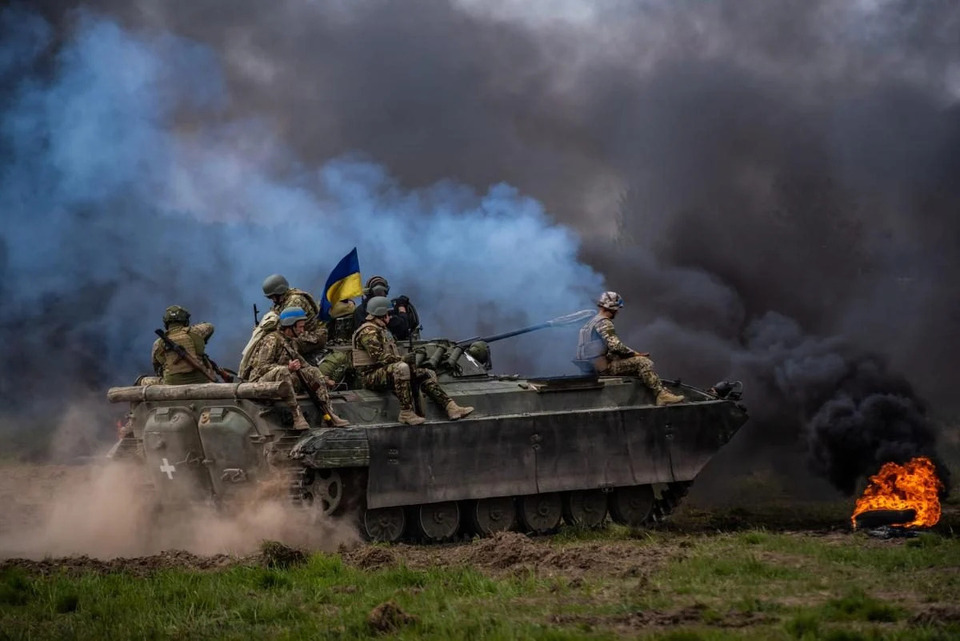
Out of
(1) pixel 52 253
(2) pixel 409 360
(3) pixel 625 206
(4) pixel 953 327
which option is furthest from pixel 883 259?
(1) pixel 52 253

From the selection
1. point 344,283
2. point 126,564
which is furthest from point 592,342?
point 126,564

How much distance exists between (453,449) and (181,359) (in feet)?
12.1

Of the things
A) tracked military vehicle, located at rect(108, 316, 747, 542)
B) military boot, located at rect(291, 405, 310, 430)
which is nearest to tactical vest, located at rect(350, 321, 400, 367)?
tracked military vehicle, located at rect(108, 316, 747, 542)

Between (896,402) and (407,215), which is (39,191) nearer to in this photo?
(407,215)

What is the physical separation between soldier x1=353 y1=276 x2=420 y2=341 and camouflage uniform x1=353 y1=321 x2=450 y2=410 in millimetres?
1419

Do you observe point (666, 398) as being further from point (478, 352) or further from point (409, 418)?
point (409, 418)

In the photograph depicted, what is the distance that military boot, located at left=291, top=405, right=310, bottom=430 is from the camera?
A: 1766 cm

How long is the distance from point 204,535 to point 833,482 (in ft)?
33.3

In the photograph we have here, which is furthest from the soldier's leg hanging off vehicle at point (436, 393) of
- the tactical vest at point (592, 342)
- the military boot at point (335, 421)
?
the tactical vest at point (592, 342)

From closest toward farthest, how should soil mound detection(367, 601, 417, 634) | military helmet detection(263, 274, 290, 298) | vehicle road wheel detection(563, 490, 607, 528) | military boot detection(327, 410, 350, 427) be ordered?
soil mound detection(367, 601, 417, 634) → military boot detection(327, 410, 350, 427) → military helmet detection(263, 274, 290, 298) → vehicle road wheel detection(563, 490, 607, 528)

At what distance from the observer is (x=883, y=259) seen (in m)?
31.8

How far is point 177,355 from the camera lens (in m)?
19.5

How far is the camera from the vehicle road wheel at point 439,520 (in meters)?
19.0

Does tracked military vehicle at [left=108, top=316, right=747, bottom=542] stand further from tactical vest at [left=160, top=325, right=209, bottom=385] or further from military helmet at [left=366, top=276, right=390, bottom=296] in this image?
military helmet at [left=366, top=276, right=390, bottom=296]
